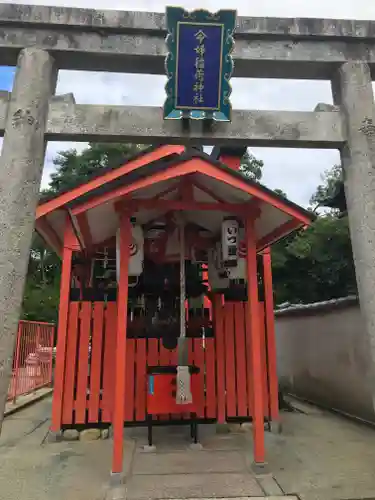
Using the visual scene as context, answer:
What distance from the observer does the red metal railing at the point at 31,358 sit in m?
9.54

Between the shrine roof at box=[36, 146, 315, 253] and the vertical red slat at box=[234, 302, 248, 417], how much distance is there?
1.44 m

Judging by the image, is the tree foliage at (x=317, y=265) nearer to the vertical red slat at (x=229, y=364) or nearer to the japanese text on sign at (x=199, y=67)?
the vertical red slat at (x=229, y=364)

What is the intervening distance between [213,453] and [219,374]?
1.35 meters

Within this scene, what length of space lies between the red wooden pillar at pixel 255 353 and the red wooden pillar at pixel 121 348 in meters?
1.64

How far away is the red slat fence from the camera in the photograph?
653cm

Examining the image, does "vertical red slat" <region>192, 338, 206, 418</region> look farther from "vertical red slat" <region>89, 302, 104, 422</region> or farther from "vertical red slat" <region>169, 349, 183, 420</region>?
"vertical red slat" <region>89, 302, 104, 422</region>

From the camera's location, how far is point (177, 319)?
6.85m

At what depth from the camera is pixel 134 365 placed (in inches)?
263

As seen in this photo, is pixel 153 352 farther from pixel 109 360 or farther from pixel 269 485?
pixel 269 485

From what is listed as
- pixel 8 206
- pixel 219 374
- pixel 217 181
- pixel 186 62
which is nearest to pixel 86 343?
pixel 219 374

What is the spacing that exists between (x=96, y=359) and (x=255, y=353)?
2834mm

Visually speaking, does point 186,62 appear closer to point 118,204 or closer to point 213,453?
point 118,204

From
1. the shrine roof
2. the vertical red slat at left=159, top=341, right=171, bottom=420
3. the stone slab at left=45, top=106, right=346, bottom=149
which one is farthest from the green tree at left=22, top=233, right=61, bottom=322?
the stone slab at left=45, top=106, right=346, bottom=149

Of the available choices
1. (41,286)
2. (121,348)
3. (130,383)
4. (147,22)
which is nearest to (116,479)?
(121,348)
